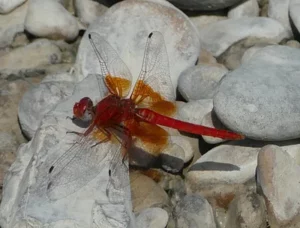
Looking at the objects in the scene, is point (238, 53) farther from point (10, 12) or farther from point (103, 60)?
point (10, 12)

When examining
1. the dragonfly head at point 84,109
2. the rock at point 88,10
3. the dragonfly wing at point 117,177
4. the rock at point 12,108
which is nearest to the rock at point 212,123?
the dragonfly wing at point 117,177

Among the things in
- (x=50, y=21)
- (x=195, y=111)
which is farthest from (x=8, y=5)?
(x=195, y=111)

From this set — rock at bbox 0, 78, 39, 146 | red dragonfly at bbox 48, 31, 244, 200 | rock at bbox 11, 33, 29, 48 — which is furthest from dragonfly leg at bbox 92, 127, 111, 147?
rock at bbox 11, 33, 29, 48

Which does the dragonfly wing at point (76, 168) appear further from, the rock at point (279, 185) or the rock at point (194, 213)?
the rock at point (279, 185)

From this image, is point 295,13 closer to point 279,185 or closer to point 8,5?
point 279,185

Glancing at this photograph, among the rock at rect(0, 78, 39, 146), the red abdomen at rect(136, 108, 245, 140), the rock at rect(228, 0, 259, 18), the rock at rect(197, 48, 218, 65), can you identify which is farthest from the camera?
the rock at rect(228, 0, 259, 18)

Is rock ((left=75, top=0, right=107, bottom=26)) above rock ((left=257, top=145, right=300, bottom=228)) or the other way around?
the other way around

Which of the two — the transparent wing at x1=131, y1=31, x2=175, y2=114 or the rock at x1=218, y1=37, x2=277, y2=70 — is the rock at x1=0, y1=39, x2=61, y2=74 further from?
the rock at x1=218, y1=37, x2=277, y2=70
